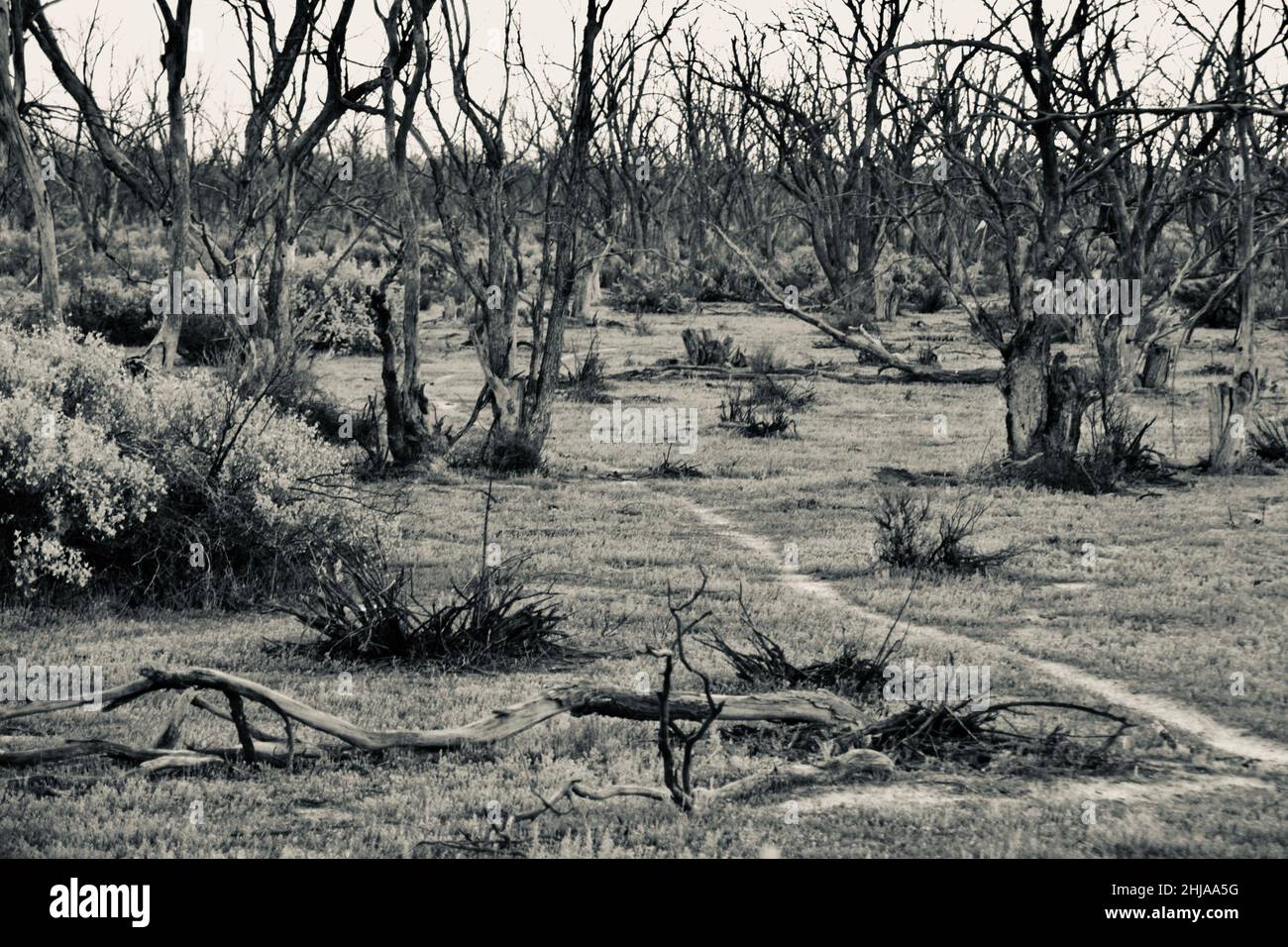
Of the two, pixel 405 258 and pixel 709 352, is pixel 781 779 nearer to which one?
pixel 405 258

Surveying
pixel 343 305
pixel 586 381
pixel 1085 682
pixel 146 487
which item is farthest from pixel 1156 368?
pixel 146 487

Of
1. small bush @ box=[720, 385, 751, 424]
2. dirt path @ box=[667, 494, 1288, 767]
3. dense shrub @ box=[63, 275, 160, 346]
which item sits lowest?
dirt path @ box=[667, 494, 1288, 767]

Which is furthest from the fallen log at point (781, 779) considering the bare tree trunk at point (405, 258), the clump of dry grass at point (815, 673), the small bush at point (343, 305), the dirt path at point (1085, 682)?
the small bush at point (343, 305)

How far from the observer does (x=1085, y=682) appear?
7.51 m

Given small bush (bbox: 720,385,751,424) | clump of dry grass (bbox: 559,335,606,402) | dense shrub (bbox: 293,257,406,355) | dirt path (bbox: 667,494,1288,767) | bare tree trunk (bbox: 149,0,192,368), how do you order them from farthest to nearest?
dense shrub (bbox: 293,257,406,355) → clump of dry grass (bbox: 559,335,606,402) → small bush (bbox: 720,385,751,424) → bare tree trunk (bbox: 149,0,192,368) → dirt path (bbox: 667,494,1288,767)

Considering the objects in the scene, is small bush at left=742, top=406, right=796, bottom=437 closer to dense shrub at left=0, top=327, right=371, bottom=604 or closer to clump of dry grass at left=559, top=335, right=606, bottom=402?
clump of dry grass at left=559, top=335, right=606, bottom=402

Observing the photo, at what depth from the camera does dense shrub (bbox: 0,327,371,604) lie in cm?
841

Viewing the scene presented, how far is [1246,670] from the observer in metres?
7.67

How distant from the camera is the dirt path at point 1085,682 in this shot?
21.1ft

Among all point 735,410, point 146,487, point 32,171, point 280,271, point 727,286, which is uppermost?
point 727,286

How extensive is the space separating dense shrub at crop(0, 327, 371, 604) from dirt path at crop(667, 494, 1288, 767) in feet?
10.3

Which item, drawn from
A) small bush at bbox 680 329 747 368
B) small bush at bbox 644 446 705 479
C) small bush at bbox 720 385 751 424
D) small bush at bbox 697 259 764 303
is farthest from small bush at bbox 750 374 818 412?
small bush at bbox 697 259 764 303

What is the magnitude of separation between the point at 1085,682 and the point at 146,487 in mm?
5474

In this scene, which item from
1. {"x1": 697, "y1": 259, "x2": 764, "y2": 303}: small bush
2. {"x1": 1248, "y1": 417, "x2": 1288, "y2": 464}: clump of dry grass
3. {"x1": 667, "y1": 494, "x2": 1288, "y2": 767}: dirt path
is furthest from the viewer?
{"x1": 697, "y1": 259, "x2": 764, "y2": 303}: small bush
